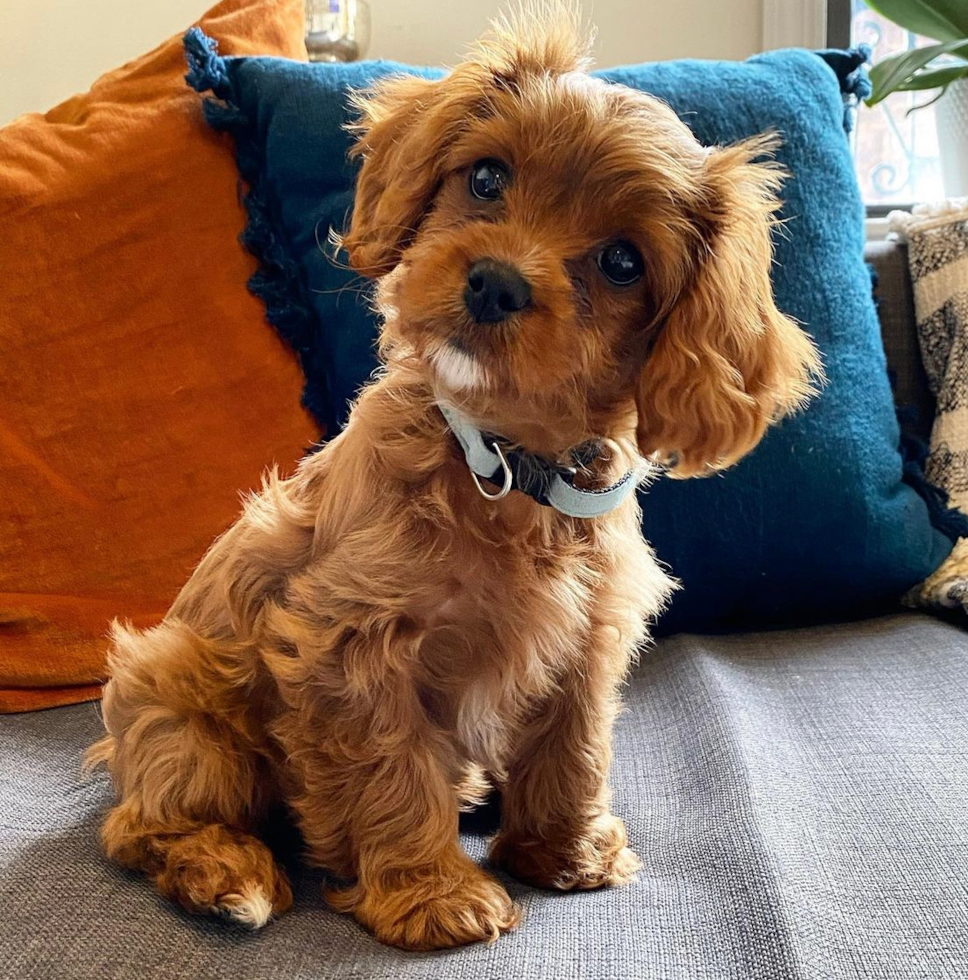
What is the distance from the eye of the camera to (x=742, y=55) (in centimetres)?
305

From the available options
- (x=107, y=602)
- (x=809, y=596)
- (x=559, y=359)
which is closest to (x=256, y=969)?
(x=559, y=359)

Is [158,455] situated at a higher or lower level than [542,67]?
lower

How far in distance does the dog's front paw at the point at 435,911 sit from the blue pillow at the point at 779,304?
1011 millimetres

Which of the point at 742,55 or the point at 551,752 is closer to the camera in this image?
the point at 551,752

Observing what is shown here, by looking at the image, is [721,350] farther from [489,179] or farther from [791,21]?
[791,21]

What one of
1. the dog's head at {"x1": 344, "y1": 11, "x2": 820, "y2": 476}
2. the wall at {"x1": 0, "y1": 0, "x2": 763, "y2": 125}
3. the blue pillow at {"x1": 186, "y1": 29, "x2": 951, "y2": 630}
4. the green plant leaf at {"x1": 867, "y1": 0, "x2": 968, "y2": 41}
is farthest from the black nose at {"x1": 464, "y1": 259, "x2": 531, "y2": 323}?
the green plant leaf at {"x1": 867, "y1": 0, "x2": 968, "y2": 41}

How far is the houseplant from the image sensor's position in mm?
2703

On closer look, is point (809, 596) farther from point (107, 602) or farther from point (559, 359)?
point (107, 602)

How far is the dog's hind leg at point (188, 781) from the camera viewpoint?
1.30 m

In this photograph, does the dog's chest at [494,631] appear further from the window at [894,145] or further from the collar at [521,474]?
the window at [894,145]

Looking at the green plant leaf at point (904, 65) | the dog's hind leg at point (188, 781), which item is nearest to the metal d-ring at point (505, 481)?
the dog's hind leg at point (188, 781)

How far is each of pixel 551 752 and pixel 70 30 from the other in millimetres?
2455

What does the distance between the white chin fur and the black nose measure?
2.1 inches

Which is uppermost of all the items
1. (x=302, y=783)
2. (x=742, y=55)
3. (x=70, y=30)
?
(x=70, y=30)
